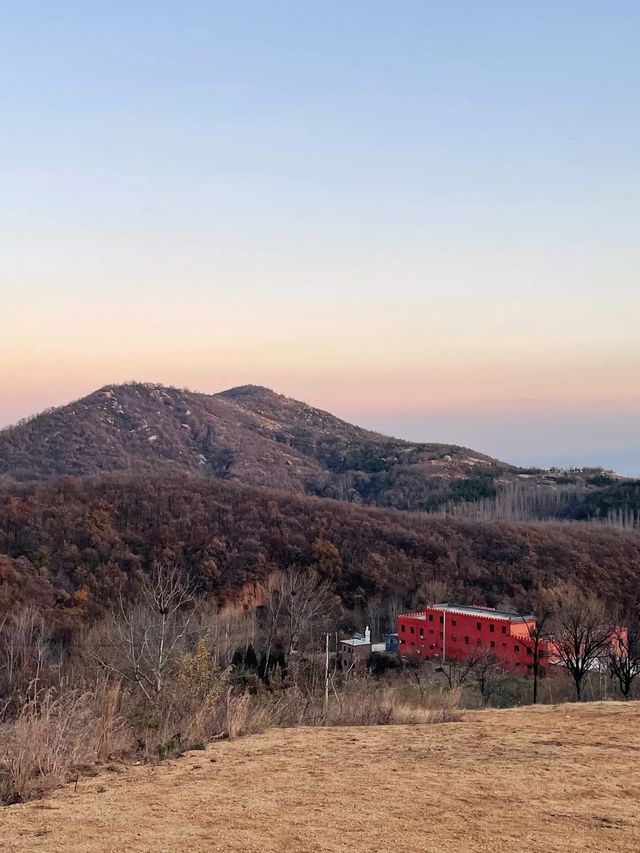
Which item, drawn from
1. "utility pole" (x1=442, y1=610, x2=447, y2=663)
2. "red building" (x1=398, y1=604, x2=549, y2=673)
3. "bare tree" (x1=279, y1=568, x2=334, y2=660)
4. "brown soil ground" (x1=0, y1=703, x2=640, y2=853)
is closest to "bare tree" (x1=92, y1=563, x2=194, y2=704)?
"brown soil ground" (x1=0, y1=703, x2=640, y2=853)

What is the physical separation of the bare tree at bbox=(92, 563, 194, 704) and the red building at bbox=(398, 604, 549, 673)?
1151 centimetres

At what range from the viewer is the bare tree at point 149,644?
12.4 meters

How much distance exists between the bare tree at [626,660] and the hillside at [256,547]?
1301cm

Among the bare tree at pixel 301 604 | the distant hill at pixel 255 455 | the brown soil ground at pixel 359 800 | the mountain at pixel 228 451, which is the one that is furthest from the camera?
the mountain at pixel 228 451

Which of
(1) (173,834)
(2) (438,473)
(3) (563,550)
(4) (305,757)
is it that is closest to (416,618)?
(3) (563,550)

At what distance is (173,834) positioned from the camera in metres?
4.95

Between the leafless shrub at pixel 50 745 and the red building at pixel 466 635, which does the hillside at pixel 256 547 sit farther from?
the leafless shrub at pixel 50 745

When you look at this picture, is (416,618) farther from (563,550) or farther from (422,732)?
(422,732)

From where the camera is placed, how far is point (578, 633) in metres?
27.4

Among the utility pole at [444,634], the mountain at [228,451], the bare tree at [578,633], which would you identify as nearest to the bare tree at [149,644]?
the bare tree at [578,633]

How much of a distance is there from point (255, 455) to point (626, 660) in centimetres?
9457

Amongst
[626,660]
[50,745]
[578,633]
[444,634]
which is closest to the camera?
[50,745]

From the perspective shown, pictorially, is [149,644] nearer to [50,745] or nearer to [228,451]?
[50,745]

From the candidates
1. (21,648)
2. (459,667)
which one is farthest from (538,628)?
(21,648)
